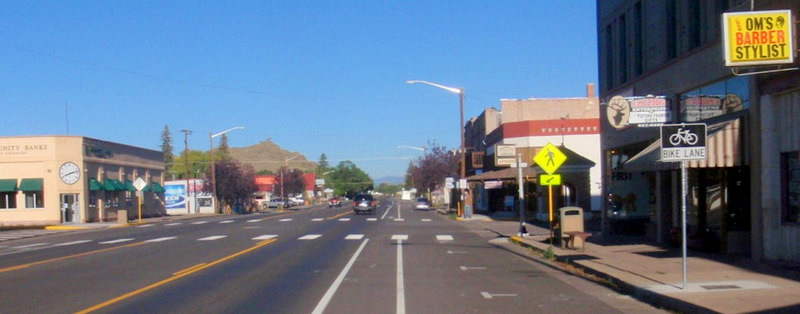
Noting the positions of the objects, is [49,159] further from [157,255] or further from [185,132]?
[157,255]

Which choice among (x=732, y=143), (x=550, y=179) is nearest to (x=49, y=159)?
(x=550, y=179)

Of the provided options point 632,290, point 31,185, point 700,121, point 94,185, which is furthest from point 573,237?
point 31,185

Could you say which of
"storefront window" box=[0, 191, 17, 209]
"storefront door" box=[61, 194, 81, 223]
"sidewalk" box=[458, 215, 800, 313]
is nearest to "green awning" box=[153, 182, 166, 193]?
"storefront door" box=[61, 194, 81, 223]

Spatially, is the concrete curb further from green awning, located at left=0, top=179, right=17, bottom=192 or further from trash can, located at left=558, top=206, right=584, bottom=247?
green awning, located at left=0, top=179, right=17, bottom=192

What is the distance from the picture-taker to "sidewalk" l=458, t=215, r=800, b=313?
11.6 meters

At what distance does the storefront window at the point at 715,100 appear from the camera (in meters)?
17.5

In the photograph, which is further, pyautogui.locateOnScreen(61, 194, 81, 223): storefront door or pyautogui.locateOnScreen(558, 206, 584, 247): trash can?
pyautogui.locateOnScreen(61, 194, 81, 223): storefront door

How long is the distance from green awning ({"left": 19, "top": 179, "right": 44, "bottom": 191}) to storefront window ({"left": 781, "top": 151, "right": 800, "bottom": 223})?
52935 millimetres

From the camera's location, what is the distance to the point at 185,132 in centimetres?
8200

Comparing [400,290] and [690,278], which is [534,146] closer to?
[690,278]

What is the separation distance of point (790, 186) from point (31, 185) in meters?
53.4

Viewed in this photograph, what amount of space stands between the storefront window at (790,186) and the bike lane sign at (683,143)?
10.5ft

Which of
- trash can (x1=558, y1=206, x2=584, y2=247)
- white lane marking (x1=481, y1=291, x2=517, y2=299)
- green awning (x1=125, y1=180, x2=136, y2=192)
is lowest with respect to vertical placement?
white lane marking (x1=481, y1=291, x2=517, y2=299)

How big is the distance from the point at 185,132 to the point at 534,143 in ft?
129
